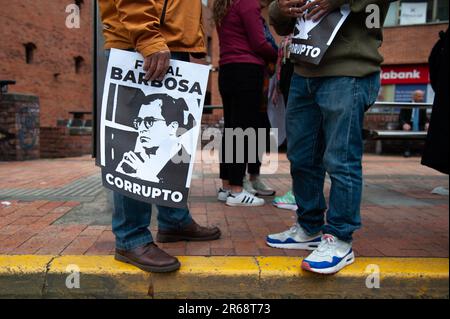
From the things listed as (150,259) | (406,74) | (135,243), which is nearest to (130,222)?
(135,243)

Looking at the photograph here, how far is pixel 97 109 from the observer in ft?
9.82

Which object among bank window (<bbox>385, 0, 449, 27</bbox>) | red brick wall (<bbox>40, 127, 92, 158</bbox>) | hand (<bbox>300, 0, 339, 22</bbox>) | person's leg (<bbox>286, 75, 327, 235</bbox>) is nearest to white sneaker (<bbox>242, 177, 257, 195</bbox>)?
person's leg (<bbox>286, 75, 327, 235</bbox>)

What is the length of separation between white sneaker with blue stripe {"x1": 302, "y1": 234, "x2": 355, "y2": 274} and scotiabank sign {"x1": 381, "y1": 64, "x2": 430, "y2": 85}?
60.3ft

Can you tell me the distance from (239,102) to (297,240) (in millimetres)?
1476

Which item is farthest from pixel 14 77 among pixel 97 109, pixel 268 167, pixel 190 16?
pixel 190 16

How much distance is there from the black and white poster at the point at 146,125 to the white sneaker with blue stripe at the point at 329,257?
784mm

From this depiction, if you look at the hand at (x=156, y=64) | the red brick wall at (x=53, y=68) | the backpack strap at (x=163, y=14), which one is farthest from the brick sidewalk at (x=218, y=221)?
the red brick wall at (x=53, y=68)

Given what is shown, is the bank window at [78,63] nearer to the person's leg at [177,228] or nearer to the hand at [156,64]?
the person's leg at [177,228]

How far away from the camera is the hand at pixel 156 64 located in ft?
6.68

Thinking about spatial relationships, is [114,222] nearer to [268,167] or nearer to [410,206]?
[410,206]

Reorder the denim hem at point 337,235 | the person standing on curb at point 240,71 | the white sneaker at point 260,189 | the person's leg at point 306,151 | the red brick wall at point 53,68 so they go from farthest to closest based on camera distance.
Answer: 1. the red brick wall at point 53,68
2. the white sneaker at point 260,189
3. the person standing on curb at point 240,71
4. the person's leg at point 306,151
5. the denim hem at point 337,235

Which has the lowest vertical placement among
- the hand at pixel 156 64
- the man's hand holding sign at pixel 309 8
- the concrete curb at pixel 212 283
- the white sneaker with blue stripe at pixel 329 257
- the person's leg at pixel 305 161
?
the concrete curb at pixel 212 283

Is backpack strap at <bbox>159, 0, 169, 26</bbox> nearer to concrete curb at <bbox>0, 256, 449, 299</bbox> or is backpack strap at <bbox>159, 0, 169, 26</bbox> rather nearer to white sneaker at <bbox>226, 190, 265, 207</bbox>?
concrete curb at <bbox>0, 256, 449, 299</bbox>

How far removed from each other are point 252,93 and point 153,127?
1647 mm
